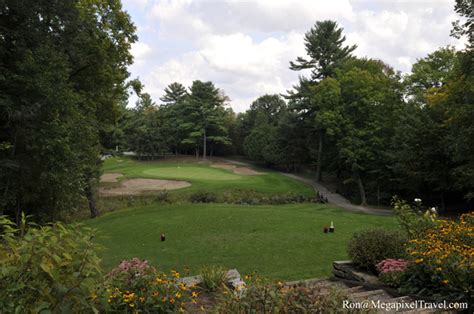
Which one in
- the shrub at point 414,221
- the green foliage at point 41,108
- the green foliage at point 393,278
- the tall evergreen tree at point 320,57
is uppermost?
the tall evergreen tree at point 320,57

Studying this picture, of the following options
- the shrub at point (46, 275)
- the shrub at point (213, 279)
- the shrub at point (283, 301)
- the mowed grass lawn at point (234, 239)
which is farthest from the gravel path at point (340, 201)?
the shrub at point (46, 275)

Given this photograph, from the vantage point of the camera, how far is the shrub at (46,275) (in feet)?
9.00

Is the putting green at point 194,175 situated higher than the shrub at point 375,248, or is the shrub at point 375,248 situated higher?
the shrub at point 375,248

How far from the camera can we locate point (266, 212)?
55.6 feet

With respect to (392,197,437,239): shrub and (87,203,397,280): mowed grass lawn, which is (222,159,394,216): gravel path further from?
(392,197,437,239): shrub

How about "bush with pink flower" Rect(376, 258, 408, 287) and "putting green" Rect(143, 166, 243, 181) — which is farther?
"putting green" Rect(143, 166, 243, 181)

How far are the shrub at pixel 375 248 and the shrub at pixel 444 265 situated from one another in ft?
1.53

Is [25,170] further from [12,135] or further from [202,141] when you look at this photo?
[202,141]

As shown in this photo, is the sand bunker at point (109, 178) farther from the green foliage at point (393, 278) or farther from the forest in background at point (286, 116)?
the green foliage at point (393, 278)

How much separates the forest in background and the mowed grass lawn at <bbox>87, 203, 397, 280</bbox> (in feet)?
10.6

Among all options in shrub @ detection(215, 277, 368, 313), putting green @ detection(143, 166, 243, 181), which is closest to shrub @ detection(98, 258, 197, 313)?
shrub @ detection(215, 277, 368, 313)

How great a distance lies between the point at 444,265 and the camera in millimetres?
4898

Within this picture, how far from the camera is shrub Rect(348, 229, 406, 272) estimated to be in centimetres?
656

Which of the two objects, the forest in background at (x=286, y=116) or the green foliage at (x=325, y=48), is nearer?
the forest in background at (x=286, y=116)
